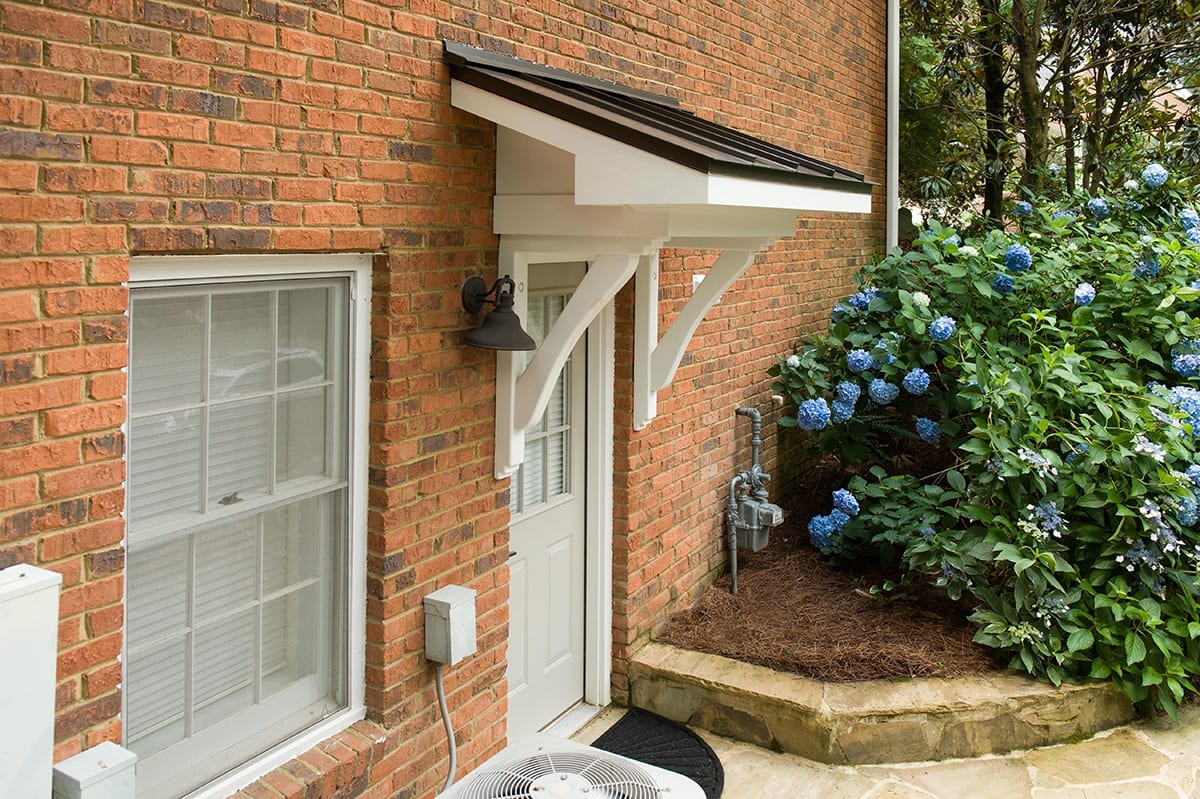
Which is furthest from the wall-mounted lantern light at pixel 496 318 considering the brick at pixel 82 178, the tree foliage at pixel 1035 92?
the tree foliage at pixel 1035 92

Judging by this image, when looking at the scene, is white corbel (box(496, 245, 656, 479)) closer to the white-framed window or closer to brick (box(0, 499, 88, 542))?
the white-framed window

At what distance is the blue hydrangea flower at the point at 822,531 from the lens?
6.36 meters

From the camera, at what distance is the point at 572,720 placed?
5.01 metres

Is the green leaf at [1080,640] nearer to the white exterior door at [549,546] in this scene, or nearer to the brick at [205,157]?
the white exterior door at [549,546]

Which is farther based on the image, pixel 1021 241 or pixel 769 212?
pixel 1021 241

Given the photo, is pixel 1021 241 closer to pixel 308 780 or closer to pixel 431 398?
pixel 431 398

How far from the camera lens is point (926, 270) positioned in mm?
6969

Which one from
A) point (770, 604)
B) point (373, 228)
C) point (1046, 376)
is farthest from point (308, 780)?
point (1046, 376)

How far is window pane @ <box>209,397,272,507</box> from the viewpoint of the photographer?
307cm

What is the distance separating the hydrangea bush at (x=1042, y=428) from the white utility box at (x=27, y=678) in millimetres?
4230

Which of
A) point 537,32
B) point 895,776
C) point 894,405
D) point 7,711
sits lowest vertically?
point 895,776

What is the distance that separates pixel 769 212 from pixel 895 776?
2.50m

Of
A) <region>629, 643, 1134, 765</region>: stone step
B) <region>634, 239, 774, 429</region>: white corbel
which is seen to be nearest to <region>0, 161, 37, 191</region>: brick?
<region>634, 239, 774, 429</region>: white corbel

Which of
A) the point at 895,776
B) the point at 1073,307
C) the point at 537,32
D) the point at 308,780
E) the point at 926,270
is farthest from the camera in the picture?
the point at 926,270
